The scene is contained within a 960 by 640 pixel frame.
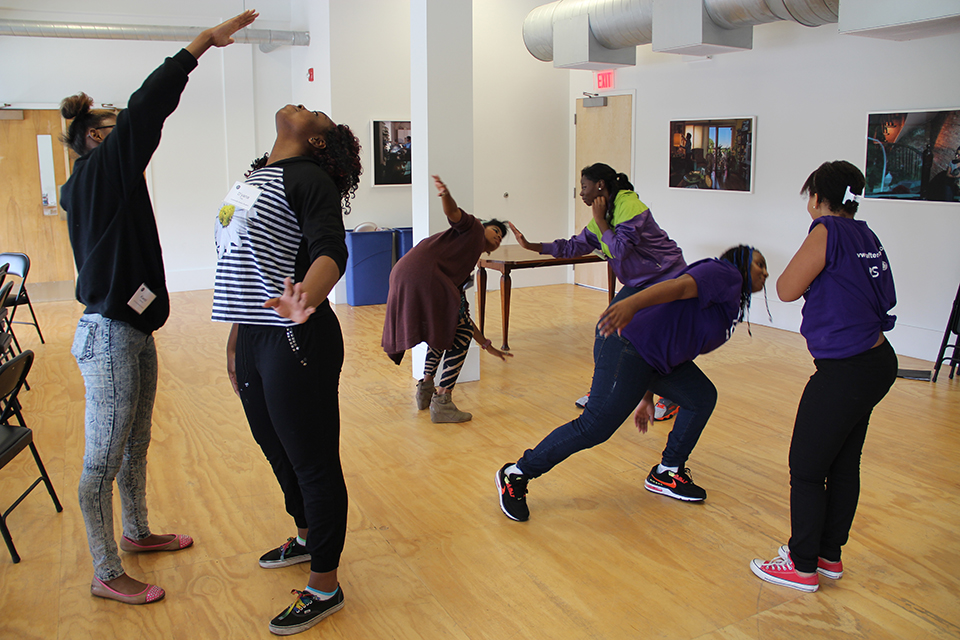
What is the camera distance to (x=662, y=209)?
8391mm

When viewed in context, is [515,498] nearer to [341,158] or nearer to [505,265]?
[341,158]

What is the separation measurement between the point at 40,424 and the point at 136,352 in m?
2.65

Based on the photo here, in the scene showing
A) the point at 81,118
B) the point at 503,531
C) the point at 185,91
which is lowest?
the point at 503,531

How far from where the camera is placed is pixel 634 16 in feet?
22.2

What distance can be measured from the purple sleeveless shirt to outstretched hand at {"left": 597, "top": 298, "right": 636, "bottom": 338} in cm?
66

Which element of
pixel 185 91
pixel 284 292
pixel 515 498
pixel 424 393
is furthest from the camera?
pixel 185 91

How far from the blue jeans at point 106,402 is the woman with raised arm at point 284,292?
1.23 ft

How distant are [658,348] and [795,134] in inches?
186

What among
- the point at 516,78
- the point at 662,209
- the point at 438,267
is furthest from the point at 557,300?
the point at 438,267

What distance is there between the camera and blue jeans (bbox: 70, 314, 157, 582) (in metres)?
2.53

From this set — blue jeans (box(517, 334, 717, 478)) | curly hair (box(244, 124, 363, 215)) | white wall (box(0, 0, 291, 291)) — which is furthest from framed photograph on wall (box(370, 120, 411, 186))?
curly hair (box(244, 124, 363, 215))

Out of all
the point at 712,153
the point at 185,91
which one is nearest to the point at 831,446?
the point at 712,153

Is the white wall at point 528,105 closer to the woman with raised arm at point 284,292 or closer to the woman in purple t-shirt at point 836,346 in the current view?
the woman in purple t-shirt at point 836,346

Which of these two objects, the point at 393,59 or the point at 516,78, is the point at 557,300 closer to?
the point at 516,78
